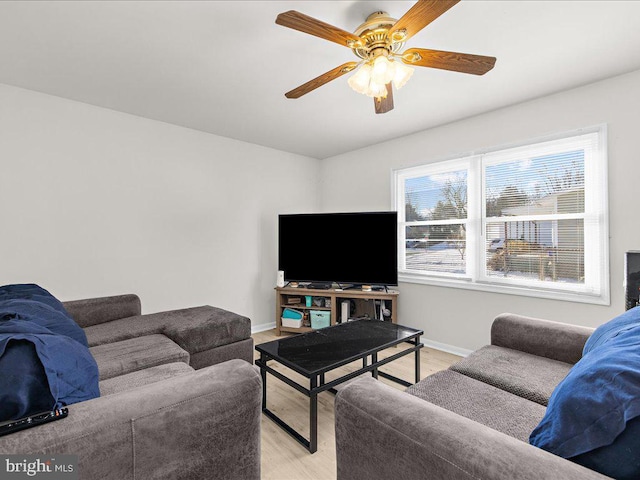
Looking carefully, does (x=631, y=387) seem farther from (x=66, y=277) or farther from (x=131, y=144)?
(x=131, y=144)

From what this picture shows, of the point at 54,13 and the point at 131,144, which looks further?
the point at 131,144

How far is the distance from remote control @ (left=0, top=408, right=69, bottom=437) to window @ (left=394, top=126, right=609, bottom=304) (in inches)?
126

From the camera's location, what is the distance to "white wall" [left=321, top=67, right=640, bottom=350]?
2289 millimetres

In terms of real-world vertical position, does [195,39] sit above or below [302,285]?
above

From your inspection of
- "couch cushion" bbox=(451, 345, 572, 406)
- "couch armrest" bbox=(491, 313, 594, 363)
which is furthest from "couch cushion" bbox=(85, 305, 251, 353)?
"couch armrest" bbox=(491, 313, 594, 363)

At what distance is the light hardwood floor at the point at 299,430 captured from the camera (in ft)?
5.16

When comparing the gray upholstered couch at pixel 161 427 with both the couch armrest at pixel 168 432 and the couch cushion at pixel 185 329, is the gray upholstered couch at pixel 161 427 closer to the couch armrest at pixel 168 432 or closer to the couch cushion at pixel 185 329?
the couch armrest at pixel 168 432

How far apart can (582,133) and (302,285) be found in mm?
3149

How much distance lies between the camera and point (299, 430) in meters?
1.91

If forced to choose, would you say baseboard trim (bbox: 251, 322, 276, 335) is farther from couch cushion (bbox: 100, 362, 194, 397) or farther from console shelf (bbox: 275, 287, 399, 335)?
couch cushion (bbox: 100, 362, 194, 397)

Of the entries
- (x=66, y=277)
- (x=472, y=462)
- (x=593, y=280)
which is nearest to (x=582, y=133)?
(x=593, y=280)

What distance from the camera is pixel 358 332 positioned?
2361 mm

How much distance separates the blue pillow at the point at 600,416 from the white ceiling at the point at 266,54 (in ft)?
5.83

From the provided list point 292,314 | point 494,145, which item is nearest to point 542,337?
point 494,145
